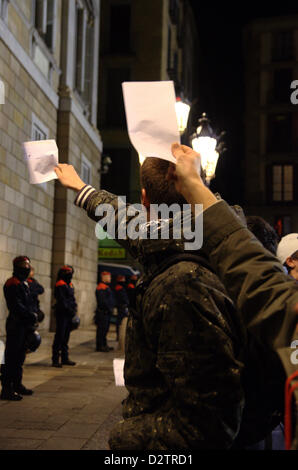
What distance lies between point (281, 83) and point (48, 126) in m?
32.3

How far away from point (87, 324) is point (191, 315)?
18.5 meters

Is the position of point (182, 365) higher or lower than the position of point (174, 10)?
lower

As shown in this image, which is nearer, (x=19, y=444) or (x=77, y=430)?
Result: (x=19, y=444)

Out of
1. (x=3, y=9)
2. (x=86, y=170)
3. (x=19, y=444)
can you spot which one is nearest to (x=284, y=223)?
(x=86, y=170)

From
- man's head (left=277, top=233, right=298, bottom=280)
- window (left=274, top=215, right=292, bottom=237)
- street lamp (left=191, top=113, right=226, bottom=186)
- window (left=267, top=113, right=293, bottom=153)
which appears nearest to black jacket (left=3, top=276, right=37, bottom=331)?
street lamp (left=191, top=113, right=226, bottom=186)

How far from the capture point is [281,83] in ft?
144

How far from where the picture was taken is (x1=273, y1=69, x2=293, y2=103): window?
43.7m

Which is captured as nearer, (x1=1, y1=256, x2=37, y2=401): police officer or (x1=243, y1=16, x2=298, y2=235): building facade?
(x1=1, y1=256, x2=37, y2=401): police officer

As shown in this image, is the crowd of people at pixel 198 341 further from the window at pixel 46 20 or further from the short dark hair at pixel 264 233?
the window at pixel 46 20

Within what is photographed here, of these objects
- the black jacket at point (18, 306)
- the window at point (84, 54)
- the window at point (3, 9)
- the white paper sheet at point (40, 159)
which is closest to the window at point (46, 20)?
the window at point (84, 54)

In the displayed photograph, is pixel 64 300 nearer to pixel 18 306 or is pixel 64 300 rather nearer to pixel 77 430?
pixel 18 306

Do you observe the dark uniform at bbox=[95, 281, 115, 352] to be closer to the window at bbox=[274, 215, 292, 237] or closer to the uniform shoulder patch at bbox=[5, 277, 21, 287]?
the uniform shoulder patch at bbox=[5, 277, 21, 287]

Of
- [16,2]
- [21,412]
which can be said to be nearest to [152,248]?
[21,412]

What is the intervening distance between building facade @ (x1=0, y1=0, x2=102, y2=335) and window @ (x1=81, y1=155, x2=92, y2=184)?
4cm
